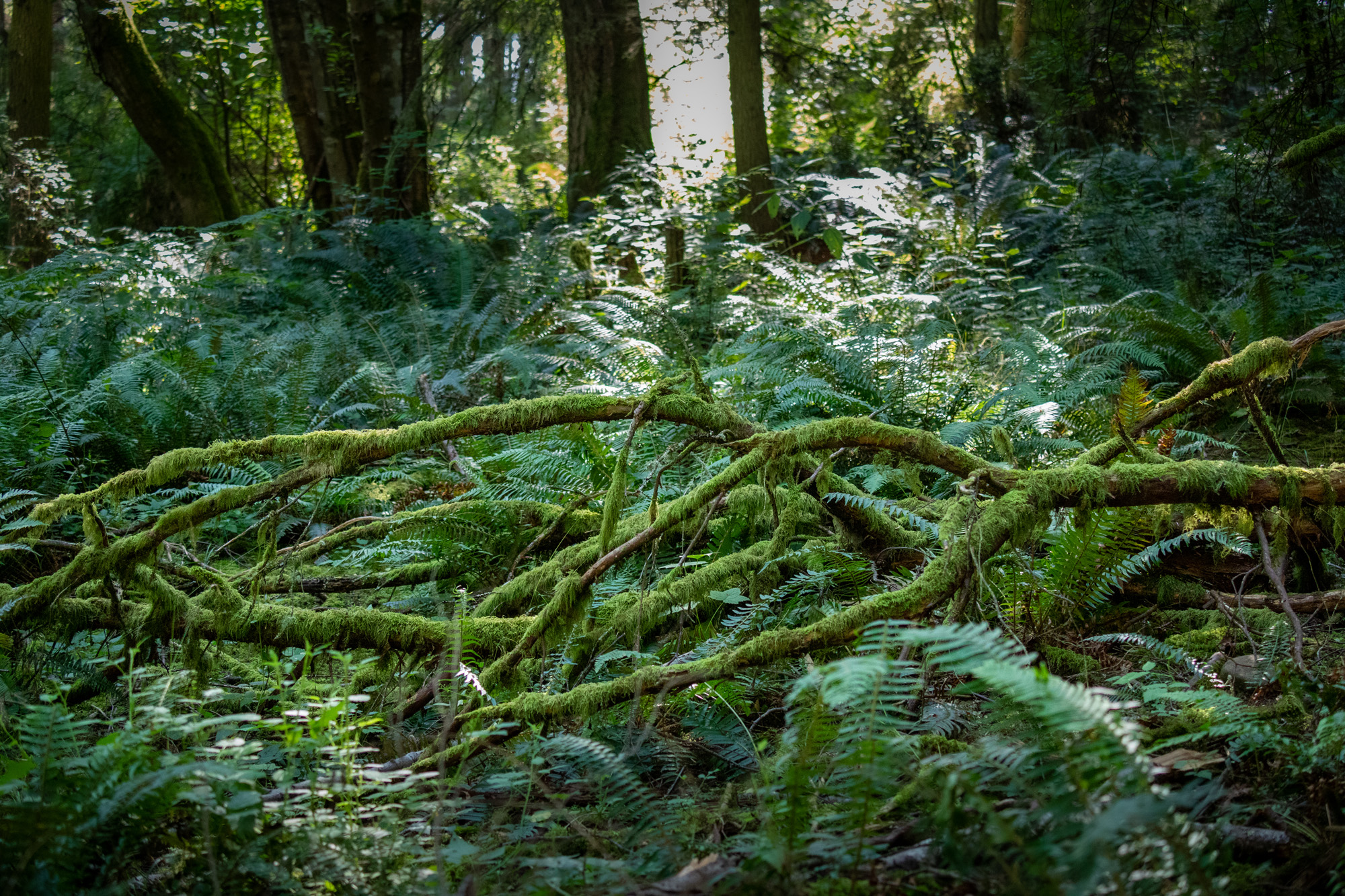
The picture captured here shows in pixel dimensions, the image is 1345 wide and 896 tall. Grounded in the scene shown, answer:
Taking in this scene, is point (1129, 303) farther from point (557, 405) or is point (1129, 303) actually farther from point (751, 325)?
point (557, 405)

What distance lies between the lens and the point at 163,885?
134 cm

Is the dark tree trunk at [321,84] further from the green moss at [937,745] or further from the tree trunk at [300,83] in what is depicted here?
the green moss at [937,745]

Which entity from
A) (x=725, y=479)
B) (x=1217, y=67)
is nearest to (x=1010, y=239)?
(x=1217, y=67)

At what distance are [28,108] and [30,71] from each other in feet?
1.47

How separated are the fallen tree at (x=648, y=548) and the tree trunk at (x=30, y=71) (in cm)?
1049

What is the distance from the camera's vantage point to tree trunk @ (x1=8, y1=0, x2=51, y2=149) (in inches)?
392

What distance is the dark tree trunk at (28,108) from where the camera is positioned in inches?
367

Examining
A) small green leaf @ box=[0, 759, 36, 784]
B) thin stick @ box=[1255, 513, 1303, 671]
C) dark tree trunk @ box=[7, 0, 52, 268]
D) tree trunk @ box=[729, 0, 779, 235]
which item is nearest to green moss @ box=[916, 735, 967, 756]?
thin stick @ box=[1255, 513, 1303, 671]

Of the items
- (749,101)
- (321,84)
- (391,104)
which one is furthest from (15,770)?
(321,84)

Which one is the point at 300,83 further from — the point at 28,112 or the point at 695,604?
the point at 695,604

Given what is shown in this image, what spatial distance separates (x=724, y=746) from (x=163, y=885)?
1139mm

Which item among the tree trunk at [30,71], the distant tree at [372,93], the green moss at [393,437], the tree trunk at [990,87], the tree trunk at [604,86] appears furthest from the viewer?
the tree trunk at [990,87]

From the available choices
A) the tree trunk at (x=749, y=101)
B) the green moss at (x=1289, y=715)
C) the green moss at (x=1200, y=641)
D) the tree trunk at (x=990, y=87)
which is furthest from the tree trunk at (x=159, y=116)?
the green moss at (x=1289, y=715)

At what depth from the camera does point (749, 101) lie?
920cm
